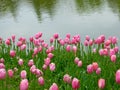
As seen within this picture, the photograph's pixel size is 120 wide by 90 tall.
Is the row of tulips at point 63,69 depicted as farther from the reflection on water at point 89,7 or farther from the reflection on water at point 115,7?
the reflection on water at point 89,7

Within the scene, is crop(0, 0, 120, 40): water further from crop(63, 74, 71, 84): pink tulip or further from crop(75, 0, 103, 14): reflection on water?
crop(63, 74, 71, 84): pink tulip

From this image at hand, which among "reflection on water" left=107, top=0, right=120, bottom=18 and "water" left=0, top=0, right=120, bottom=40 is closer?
"water" left=0, top=0, right=120, bottom=40

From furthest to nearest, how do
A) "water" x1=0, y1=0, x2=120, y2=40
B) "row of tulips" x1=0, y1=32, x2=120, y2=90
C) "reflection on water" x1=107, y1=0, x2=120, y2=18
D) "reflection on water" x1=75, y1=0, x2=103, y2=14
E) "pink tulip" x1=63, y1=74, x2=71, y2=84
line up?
"reflection on water" x1=75, y1=0, x2=103, y2=14, "reflection on water" x1=107, y1=0, x2=120, y2=18, "water" x1=0, y1=0, x2=120, y2=40, "row of tulips" x1=0, y1=32, x2=120, y2=90, "pink tulip" x1=63, y1=74, x2=71, y2=84

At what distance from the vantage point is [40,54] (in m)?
7.73

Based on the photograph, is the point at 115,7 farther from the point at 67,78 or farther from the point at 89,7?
the point at 67,78

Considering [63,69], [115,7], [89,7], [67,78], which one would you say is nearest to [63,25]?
[115,7]

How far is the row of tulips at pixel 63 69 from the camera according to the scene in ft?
17.3

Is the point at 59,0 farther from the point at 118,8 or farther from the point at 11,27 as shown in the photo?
the point at 11,27

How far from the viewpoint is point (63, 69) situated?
7059 mm

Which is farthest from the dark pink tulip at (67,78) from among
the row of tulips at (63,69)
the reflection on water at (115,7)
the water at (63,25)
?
the reflection on water at (115,7)

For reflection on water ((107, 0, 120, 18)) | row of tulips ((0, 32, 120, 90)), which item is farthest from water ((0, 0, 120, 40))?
row of tulips ((0, 32, 120, 90))

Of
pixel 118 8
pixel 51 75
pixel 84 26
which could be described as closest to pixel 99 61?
pixel 51 75

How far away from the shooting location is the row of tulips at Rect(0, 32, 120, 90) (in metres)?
5.26

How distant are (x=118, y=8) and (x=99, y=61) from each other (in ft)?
44.2
